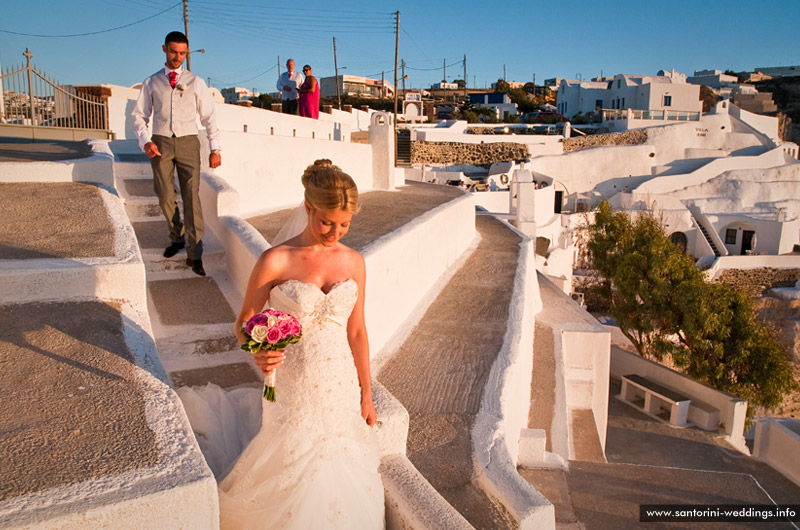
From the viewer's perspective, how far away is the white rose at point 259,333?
1.97 metres

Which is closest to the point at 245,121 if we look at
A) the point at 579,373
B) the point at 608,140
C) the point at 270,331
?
the point at 579,373

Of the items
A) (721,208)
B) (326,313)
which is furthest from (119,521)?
(721,208)

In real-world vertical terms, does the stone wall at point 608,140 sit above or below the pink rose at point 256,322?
above

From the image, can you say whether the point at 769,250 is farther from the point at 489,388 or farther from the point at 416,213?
the point at 489,388

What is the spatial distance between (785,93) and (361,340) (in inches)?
2940

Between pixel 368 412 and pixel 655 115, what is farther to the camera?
pixel 655 115

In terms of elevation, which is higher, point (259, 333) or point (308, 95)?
point (308, 95)

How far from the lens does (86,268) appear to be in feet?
9.89

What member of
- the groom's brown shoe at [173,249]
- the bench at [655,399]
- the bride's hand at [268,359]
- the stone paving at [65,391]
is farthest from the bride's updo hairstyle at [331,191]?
the bench at [655,399]

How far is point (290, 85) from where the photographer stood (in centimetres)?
1318

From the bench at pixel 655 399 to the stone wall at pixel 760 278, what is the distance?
56.3 ft

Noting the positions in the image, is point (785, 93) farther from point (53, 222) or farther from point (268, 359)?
point (268, 359)

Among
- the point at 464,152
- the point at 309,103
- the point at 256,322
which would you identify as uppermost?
the point at 309,103

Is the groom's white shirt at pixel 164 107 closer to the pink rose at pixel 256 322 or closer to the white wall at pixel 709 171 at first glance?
the pink rose at pixel 256 322
